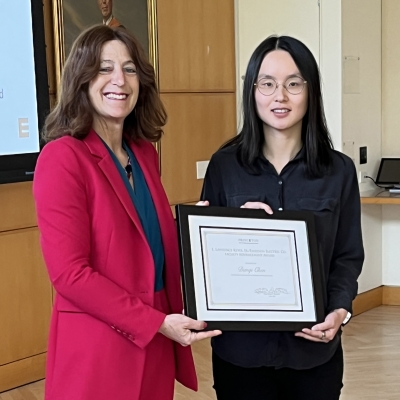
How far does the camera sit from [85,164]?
71.4 inches

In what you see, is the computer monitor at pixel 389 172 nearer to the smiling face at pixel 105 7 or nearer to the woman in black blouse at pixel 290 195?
the smiling face at pixel 105 7

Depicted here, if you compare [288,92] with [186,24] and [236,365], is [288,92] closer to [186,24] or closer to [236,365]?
[236,365]

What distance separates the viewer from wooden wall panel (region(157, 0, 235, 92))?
471 centimetres

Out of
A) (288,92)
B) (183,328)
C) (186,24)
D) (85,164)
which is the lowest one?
(183,328)

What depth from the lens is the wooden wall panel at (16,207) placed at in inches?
155

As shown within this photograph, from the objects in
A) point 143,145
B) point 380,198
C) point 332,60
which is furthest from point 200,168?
point 143,145

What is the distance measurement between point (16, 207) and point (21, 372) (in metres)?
0.94

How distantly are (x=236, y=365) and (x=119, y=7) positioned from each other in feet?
9.74

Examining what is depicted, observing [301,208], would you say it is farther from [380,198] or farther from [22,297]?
[380,198]

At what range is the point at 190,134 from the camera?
16.2 ft

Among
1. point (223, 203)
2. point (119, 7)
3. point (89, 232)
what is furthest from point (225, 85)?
point (89, 232)

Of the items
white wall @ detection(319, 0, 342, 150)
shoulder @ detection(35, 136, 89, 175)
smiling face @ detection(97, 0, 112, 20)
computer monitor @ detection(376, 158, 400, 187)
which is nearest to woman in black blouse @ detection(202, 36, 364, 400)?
shoulder @ detection(35, 136, 89, 175)

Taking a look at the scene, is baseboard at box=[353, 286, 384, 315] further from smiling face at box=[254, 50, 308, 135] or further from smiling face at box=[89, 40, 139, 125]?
smiling face at box=[89, 40, 139, 125]

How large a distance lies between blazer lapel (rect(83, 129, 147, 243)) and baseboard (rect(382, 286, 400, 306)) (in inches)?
168
